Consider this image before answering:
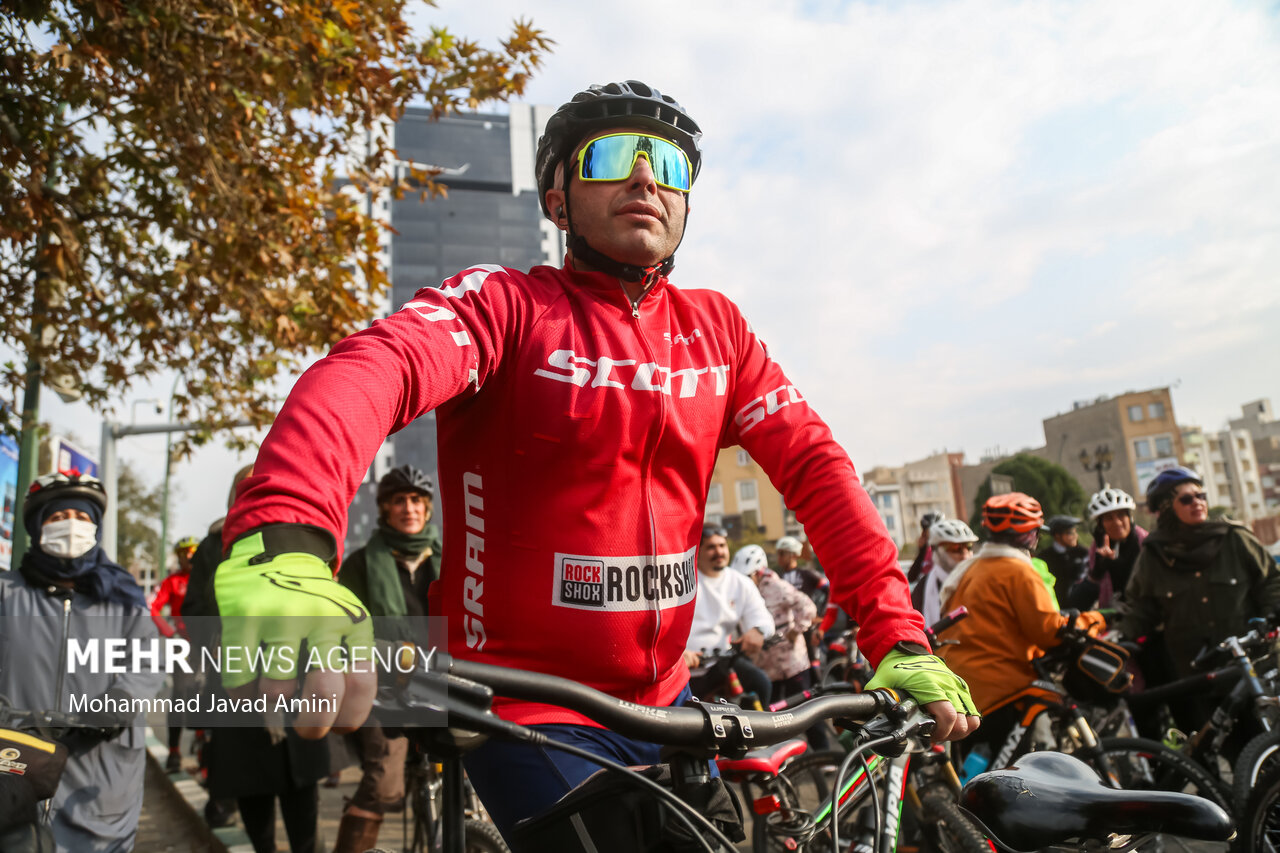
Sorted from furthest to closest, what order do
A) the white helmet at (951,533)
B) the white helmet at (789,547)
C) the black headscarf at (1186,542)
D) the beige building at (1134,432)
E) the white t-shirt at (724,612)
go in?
1. the beige building at (1134,432)
2. the white helmet at (789,547)
3. the white helmet at (951,533)
4. the white t-shirt at (724,612)
5. the black headscarf at (1186,542)

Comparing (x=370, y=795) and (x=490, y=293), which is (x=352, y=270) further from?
(x=490, y=293)

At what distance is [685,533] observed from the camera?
2180mm

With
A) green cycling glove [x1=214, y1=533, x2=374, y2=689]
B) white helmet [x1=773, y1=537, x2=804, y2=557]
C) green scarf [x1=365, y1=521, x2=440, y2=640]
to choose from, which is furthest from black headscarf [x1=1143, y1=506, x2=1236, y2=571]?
green cycling glove [x1=214, y1=533, x2=374, y2=689]

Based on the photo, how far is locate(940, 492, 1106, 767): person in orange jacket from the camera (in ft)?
18.2

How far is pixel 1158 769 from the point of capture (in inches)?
195

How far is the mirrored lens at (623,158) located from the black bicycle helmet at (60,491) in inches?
148

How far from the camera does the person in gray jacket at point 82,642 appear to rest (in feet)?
14.6

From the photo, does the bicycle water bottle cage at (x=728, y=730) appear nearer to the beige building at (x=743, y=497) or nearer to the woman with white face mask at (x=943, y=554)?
the woman with white face mask at (x=943, y=554)

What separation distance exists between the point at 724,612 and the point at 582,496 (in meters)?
6.01

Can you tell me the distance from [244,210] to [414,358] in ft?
19.9

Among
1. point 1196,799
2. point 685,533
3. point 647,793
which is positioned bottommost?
point 1196,799

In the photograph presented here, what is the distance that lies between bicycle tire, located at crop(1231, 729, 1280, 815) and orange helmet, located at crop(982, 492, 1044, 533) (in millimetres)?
1592

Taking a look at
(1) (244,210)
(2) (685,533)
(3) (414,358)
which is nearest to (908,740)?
(2) (685,533)

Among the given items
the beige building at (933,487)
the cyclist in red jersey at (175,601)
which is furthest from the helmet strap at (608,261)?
the beige building at (933,487)
